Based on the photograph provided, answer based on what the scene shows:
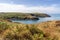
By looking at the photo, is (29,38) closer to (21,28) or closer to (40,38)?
(40,38)

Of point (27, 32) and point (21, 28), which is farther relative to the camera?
point (21, 28)

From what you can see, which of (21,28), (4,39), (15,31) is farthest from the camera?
(21,28)

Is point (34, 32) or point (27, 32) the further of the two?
point (34, 32)

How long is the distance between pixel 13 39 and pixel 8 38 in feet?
0.79

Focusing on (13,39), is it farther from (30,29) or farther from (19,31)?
(30,29)

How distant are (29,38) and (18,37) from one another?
0.53 metres

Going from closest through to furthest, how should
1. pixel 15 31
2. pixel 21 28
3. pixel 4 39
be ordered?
pixel 4 39 < pixel 15 31 < pixel 21 28

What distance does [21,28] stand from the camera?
9.14 meters

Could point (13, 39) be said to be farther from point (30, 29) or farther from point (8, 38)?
point (30, 29)

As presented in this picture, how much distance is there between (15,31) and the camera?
8.49 metres

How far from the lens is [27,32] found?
853 centimetres

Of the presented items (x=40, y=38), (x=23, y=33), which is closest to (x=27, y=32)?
(x=23, y=33)

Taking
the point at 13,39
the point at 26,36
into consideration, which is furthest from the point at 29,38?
the point at 13,39

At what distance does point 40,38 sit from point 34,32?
1.13 meters
